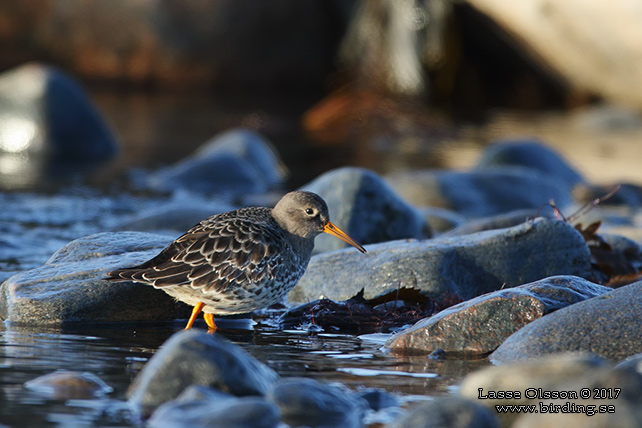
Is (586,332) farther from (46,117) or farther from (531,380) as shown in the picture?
(46,117)

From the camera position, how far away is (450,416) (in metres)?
4.11

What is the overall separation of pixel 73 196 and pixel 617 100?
13089 millimetres

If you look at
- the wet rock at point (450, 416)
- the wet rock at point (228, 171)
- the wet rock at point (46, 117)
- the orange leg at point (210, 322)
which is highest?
the wet rock at point (46, 117)

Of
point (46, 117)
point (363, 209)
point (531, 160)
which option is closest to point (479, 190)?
point (531, 160)

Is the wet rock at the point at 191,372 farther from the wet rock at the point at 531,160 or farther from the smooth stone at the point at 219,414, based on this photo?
the wet rock at the point at 531,160

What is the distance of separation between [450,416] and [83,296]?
3.15 meters

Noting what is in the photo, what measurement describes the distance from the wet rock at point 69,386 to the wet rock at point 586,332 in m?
2.39

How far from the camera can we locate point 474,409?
4.14 m

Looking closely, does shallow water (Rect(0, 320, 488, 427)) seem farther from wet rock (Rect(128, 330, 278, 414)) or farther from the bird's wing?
the bird's wing

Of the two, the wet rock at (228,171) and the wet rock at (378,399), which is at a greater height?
the wet rock at (228,171)

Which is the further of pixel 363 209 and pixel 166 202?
pixel 166 202

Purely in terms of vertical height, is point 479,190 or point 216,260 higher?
point 479,190

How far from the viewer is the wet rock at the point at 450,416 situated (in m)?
4.09

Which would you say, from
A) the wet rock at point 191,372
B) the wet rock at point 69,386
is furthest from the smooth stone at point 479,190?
the wet rock at point 69,386
